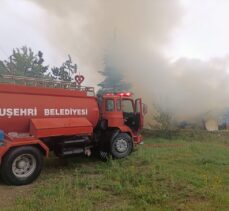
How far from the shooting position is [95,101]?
11.2 meters

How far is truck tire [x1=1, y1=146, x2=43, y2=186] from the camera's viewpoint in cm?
814

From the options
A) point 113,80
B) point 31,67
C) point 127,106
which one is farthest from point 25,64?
point 127,106

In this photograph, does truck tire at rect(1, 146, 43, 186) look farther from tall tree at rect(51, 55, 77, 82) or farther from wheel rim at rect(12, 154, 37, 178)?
tall tree at rect(51, 55, 77, 82)

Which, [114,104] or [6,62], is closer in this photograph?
[114,104]

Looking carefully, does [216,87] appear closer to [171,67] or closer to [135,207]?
[171,67]

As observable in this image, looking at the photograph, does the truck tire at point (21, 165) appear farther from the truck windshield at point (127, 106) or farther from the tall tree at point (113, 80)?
the tall tree at point (113, 80)

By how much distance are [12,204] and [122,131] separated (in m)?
5.89

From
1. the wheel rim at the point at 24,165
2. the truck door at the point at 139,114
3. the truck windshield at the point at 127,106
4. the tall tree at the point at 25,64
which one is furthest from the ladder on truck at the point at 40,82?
the tall tree at the point at 25,64

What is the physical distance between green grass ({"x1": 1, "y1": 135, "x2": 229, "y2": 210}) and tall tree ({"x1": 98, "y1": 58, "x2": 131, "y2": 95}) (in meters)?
12.4

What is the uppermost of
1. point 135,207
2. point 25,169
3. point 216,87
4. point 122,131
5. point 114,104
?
point 216,87

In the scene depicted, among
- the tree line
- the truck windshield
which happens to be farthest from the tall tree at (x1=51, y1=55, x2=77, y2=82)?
the truck windshield

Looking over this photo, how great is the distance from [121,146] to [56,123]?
3.02m

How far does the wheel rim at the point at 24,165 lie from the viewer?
330 inches

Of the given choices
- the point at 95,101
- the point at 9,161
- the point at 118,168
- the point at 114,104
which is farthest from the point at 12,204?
the point at 114,104
